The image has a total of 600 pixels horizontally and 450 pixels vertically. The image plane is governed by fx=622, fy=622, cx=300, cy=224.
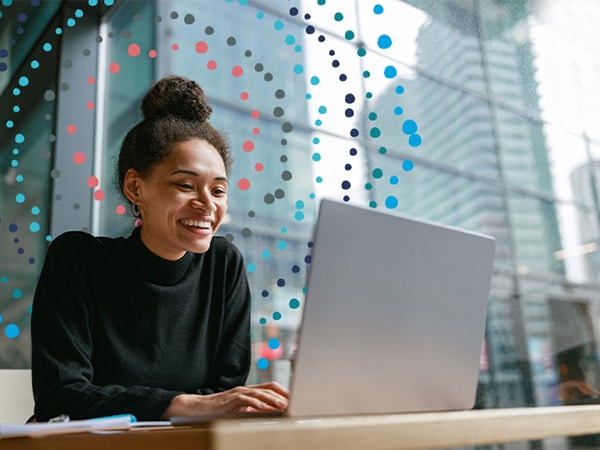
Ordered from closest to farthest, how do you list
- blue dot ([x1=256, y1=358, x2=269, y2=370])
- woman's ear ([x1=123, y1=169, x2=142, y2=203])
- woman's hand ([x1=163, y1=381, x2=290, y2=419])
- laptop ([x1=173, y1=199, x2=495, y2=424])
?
laptop ([x1=173, y1=199, x2=495, y2=424]) < woman's hand ([x1=163, y1=381, x2=290, y2=419]) < woman's ear ([x1=123, y1=169, x2=142, y2=203]) < blue dot ([x1=256, y1=358, x2=269, y2=370])

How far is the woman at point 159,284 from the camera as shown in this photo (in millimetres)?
1346

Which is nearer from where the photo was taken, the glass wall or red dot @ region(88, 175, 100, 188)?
the glass wall

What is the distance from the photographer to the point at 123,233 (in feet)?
9.47

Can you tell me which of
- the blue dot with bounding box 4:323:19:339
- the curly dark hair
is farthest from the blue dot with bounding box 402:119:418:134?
the blue dot with bounding box 4:323:19:339

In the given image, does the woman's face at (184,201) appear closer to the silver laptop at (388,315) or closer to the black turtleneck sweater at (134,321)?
the black turtleneck sweater at (134,321)

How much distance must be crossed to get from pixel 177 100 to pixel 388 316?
3.64 ft

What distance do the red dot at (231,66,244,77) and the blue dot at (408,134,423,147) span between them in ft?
3.27

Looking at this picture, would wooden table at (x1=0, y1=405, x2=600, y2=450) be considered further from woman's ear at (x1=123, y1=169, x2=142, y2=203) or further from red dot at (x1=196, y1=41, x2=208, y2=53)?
red dot at (x1=196, y1=41, x2=208, y2=53)

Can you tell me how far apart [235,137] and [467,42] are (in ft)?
3.72

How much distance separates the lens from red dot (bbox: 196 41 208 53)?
9.23ft

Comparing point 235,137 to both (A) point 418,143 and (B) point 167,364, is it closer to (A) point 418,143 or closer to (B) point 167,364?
(A) point 418,143

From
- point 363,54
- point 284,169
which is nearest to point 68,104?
point 284,169

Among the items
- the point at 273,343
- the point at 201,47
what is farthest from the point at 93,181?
the point at 273,343

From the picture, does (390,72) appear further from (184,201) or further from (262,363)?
(262,363)
